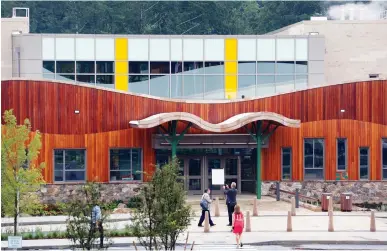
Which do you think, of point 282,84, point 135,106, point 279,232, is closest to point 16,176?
point 279,232

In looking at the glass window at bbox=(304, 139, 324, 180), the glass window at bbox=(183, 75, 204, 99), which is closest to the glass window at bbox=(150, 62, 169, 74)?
the glass window at bbox=(183, 75, 204, 99)

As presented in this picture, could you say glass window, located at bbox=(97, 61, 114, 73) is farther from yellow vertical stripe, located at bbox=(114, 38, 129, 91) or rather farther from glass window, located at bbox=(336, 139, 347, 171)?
glass window, located at bbox=(336, 139, 347, 171)

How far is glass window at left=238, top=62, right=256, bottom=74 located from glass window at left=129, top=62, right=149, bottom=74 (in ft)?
20.3

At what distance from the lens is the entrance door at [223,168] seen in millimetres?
53875

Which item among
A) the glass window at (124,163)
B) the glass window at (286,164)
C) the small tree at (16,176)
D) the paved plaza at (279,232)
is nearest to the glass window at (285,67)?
the glass window at (286,164)

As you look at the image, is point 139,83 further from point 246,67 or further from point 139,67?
point 246,67

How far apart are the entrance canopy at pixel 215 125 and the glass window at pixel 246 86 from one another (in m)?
15.6

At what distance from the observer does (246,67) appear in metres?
65.9

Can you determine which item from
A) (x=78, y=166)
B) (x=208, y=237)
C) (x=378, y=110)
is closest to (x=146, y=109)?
(x=78, y=166)

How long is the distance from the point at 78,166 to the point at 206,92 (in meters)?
16.6

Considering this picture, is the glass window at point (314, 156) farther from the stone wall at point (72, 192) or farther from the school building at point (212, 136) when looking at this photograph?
the stone wall at point (72, 192)

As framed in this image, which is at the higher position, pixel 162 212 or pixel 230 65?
pixel 230 65

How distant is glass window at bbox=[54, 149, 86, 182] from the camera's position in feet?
166

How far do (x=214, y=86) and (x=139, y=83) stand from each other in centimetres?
497
